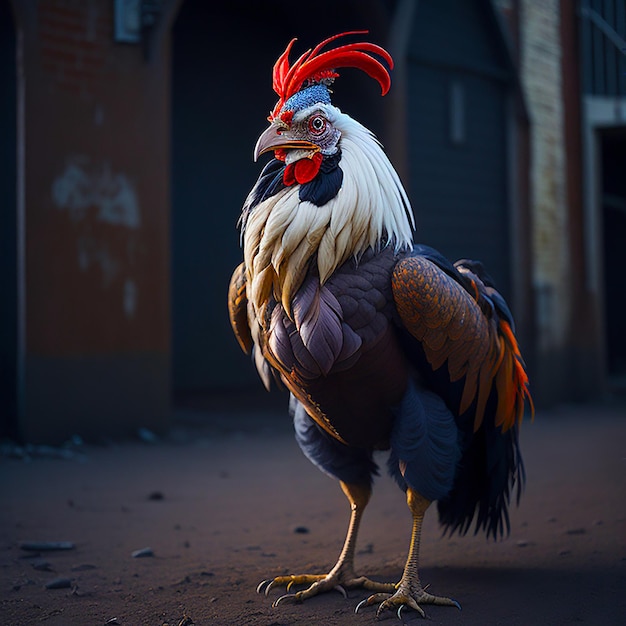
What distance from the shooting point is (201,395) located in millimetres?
9883

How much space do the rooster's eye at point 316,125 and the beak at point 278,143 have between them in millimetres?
55

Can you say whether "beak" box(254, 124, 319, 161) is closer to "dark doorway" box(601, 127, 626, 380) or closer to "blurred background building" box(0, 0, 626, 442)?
"blurred background building" box(0, 0, 626, 442)

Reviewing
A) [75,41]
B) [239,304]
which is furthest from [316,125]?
[75,41]

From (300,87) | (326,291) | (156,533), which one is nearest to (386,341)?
(326,291)

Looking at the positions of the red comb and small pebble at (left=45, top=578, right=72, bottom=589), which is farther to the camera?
small pebble at (left=45, top=578, right=72, bottom=589)

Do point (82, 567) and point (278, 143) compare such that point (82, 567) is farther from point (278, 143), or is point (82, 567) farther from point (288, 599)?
point (278, 143)

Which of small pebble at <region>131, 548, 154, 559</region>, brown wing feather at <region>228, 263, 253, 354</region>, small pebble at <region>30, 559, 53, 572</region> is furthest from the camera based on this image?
small pebble at <region>131, 548, 154, 559</region>

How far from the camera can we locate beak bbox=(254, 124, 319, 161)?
2.86m

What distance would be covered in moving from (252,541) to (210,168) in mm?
7052

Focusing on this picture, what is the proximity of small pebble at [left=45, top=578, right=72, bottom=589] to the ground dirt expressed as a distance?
0.03m

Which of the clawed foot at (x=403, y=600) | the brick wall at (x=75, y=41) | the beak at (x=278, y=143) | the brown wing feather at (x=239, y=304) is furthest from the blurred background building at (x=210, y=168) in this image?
the clawed foot at (x=403, y=600)

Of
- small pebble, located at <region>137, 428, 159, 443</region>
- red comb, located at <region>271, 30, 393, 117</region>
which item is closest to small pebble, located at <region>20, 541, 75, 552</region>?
red comb, located at <region>271, 30, 393, 117</region>

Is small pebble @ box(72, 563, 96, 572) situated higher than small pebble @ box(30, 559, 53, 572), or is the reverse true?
small pebble @ box(30, 559, 53, 572)

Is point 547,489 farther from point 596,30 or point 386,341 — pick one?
point 596,30
